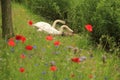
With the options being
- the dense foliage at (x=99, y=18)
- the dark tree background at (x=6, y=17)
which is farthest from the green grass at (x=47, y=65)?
the dense foliage at (x=99, y=18)

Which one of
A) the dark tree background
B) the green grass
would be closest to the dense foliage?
the green grass

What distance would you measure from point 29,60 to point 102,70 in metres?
1.08

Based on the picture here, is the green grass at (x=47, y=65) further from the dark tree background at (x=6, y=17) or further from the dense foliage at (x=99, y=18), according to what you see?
the dense foliage at (x=99, y=18)

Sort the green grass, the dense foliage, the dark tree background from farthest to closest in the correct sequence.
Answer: the dense foliage, the dark tree background, the green grass

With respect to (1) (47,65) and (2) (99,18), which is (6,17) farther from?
(1) (47,65)

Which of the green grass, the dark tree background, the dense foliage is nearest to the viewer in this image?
the green grass

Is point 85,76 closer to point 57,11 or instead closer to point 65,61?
point 65,61

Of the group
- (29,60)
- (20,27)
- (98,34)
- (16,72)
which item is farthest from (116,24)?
(16,72)

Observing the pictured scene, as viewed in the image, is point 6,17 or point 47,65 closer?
point 47,65

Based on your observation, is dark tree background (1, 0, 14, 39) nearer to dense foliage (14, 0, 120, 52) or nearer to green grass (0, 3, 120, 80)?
green grass (0, 3, 120, 80)

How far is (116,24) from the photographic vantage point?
29.2 feet

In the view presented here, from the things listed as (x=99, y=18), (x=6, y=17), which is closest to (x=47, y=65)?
(x=6, y=17)

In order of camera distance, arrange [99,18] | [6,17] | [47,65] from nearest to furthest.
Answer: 1. [47,65]
2. [6,17]
3. [99,18]

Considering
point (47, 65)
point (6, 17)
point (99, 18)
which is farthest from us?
point (99, 18)
